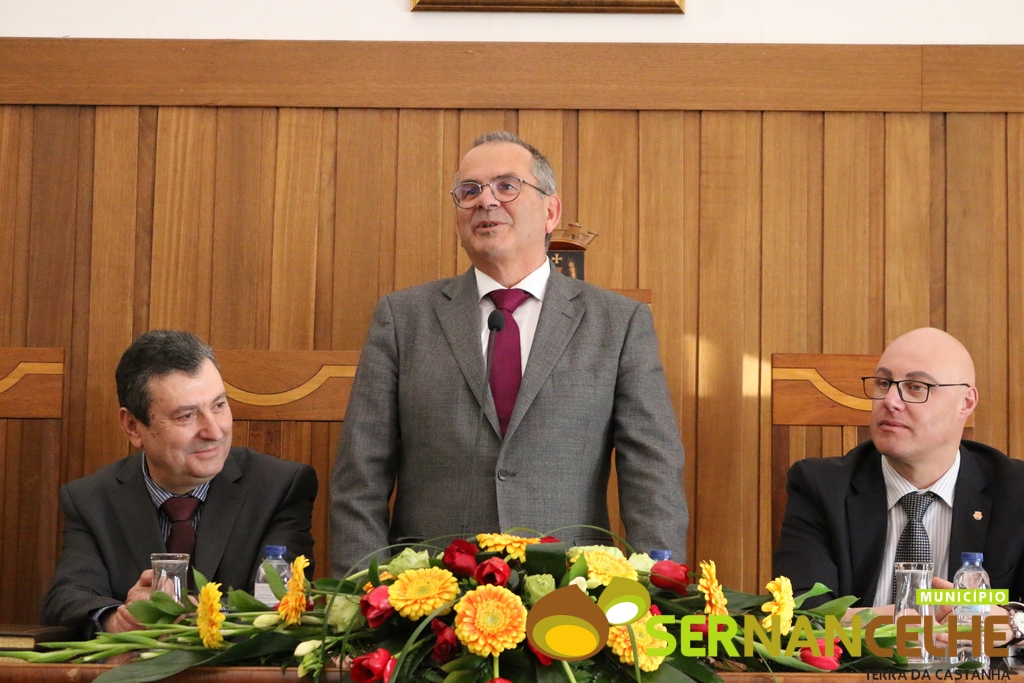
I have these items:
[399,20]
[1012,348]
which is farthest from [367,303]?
[1012,348]

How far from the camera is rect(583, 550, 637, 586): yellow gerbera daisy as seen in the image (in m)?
1.31

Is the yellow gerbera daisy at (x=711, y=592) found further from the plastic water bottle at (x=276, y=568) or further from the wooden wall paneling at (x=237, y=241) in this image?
the wooden wall paneling at (x=237, y=241)

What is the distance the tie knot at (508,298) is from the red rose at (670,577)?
1.23 m

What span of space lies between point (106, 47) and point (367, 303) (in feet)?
3.65

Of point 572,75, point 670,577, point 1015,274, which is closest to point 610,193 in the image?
point 572,75

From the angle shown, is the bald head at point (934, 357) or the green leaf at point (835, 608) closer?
the green leaf at point (835, 608)

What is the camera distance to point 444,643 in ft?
4.13

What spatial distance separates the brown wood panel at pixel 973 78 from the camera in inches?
130

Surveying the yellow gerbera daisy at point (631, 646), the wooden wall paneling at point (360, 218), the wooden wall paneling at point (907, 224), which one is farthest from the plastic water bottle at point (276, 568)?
the wooden wall paneling at point (907, 224)

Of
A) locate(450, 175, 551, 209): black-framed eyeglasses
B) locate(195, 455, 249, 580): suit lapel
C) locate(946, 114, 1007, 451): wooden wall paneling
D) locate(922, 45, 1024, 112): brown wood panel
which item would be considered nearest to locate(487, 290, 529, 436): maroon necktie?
locate(450, 175, 551, 209): black-framed eyeglasses

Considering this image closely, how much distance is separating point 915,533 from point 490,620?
1442 millimetres

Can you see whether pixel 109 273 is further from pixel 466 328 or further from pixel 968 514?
pixel 968 514

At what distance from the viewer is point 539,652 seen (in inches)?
49.6

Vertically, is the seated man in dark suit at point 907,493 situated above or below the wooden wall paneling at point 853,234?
below
